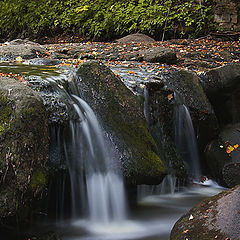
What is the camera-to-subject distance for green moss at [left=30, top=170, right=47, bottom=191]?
10.1ft

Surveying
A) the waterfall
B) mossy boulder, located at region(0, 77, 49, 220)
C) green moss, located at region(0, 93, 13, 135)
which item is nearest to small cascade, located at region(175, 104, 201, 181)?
the waterfall

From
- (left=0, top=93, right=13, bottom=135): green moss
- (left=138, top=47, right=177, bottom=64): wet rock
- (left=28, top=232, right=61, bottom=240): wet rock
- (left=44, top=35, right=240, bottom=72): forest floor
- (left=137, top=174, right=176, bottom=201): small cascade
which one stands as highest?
(left=44, top=35, right=240, bottom=72): forest floor

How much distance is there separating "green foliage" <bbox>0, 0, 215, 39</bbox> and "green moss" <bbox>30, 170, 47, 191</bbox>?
407 inches

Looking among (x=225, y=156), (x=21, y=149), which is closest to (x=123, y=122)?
(x=21, y=149)

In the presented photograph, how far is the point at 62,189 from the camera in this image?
12.5 feet

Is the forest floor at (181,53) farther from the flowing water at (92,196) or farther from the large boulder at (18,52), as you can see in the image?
the flowing water at (92,196)

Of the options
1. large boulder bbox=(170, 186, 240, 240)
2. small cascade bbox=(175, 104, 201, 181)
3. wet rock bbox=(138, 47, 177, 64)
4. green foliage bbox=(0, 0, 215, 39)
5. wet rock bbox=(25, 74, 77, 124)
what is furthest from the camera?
green foliage bbox=(0, 0, 215, 39)

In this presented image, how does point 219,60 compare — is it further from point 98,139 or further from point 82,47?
point 98,139

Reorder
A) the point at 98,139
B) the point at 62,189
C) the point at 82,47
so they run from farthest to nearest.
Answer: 1. the point at 82,47
2. the point at 98,139
3. the point at 62,189

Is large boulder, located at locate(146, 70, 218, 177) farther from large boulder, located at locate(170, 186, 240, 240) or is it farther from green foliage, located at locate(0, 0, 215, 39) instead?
green foliage, located at locate(0, 0, 215, 39)

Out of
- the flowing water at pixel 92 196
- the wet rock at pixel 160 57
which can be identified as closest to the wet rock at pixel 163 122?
the flowing water at pixel 92 196

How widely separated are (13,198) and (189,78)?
12.8ft

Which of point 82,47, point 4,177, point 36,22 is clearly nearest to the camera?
point 4,177

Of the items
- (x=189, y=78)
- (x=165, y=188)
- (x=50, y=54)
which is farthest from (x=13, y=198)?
(x=50, y=54)
